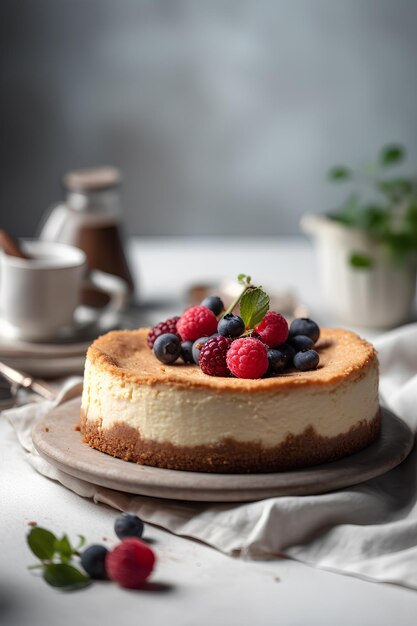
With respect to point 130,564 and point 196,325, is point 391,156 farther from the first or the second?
point 130,564

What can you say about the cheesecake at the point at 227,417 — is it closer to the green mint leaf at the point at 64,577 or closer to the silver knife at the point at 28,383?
the green mint leaf at the point at 64,577

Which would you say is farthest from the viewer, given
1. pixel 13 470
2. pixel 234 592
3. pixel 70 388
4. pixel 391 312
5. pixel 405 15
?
pixel 405 15

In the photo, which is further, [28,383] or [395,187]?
[395,187]

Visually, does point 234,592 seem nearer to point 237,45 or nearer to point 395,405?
point 395,405

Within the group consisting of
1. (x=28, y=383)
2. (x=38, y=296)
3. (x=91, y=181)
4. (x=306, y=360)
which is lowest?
(x=28, y=383)

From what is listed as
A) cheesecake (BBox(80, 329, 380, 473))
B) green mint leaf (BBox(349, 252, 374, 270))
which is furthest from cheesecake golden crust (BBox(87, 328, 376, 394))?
green mint leaf (BBox(349, 252, 374, 270))

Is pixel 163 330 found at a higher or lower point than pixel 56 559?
higher

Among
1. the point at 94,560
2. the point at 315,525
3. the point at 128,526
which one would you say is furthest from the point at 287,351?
the point at 94,560

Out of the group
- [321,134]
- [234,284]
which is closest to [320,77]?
[321,134]
